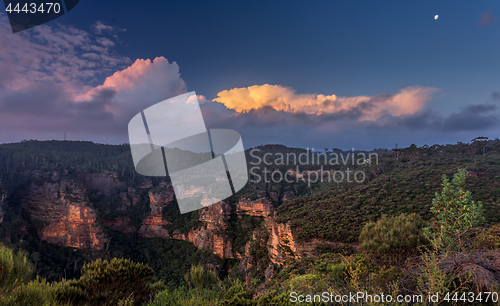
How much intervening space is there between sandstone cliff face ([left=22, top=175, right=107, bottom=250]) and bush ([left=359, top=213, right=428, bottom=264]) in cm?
5693

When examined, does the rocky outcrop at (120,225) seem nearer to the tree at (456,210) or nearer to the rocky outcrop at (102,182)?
the rocky outcrop at (102,182)

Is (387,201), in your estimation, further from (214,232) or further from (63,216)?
(63,216)

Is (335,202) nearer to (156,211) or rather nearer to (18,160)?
(156,211)

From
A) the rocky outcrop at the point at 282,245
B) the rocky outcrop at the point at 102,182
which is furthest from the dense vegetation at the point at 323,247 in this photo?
the rocky outcrop at the point at 102,182

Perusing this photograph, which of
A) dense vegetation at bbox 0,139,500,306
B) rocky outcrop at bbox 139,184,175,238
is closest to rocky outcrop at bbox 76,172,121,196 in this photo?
dense vegetation at bbox 0,139,500,306

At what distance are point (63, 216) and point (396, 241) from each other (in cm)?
6385

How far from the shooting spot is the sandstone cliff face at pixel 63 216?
4600 centimetres

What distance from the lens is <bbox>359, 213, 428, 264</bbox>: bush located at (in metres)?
7.11

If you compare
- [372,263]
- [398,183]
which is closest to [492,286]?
[372,263]

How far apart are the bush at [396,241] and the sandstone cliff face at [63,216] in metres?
56.9

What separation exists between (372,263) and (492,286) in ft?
13.3

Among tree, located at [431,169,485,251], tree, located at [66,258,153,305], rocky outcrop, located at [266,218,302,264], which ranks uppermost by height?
tree, located at [431,169,485,251]

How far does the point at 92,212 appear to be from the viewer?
47.7 meters

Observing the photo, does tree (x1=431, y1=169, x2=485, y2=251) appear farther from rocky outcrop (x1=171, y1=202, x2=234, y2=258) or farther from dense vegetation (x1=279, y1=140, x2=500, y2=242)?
rocky outcrop (x1=171, y1=202, x2=234, y2=258)
